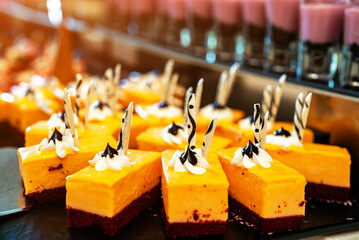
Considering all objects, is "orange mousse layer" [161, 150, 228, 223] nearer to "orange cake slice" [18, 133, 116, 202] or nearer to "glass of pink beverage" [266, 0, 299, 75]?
"orange cake slice" [18, 133, 116, 202]

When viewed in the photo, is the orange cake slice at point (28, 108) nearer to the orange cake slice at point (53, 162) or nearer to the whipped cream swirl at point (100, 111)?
the whipped cream swirl at point (100, 111)

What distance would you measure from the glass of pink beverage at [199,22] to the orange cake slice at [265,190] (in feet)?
5.52

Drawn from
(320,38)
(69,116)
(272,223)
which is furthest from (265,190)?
(320,38)

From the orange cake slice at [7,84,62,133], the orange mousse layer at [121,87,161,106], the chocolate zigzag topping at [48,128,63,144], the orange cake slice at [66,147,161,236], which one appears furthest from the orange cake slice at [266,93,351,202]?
the orange cake slice at [7,84,62,133]

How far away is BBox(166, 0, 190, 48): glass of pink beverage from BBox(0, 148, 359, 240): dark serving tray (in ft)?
6.91

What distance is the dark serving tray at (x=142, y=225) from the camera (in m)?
1.50

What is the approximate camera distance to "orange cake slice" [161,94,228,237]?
1.47 m

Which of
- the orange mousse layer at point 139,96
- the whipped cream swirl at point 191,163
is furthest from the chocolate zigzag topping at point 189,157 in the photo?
the orange mousse layer at point 139,96

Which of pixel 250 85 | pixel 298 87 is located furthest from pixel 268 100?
pixel 250 85

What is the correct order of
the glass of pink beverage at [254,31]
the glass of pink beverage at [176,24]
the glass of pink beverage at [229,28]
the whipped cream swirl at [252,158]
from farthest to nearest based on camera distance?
the glass of pink beverage at [176,24] < the glass of pink beverage at [229,28] < the glass of pink beverage at [254,31] < the whipped cream swirl at [252,158]

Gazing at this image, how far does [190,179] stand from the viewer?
149cm

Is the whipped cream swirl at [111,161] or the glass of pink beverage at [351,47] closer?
the whipped cream swirl at [111,161]

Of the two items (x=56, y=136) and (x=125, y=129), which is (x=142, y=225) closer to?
(x=125, y=129)

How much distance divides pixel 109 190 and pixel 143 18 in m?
2.90
